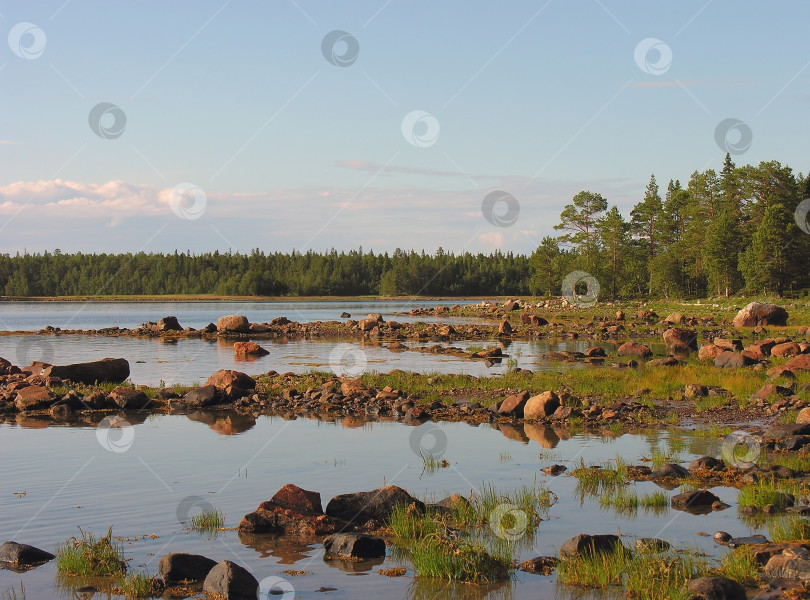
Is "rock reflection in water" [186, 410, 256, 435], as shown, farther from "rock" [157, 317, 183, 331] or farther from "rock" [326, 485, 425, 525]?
"rock" [157, 317, 183, 331]

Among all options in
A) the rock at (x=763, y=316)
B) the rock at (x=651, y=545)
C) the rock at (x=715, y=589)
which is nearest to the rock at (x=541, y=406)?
the rock at (x=651, y=545)

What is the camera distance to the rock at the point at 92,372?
3162 centimetres

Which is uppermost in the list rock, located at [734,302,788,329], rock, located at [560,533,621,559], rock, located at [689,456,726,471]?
rock, located at [734,302,788,329]

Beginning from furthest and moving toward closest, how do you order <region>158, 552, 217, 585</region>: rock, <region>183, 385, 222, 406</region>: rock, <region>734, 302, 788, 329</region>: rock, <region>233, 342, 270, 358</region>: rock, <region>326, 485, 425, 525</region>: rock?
<region>734, 302, 788, 329</region>: rock < <region>233, 342, 270, 358</region>: rock < <region>183, 385, 222, 406</region>: rock < <region>326, 485, 425, 525</region>: rock < <region>158, 552, 217, 585</region>: rock

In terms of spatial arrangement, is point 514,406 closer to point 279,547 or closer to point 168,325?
point 279,547

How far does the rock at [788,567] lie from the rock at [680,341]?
35679 mm

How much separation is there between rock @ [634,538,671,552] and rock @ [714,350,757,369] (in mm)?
23826

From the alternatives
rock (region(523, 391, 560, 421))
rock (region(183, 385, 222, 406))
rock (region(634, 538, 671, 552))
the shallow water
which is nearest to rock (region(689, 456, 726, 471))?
the shallow water

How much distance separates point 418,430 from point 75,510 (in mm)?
10629

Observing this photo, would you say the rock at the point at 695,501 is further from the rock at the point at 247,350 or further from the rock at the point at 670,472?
the rock at the point at 247,350

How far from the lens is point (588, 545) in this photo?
11.2 m

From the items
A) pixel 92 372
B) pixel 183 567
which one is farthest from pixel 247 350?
pixel 183 567

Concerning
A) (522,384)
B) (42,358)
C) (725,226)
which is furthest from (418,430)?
(725,226)

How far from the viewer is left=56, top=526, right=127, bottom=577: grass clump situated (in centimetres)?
1088
